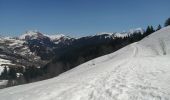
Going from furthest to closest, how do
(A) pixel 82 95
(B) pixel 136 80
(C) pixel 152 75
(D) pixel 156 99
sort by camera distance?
1. (C) pixel 152 75
2. (B) pixel 136 80
3. (A) pixel 82 95
4. (D) pixel 156 99

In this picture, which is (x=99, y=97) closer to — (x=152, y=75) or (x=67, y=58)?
(x=152, y=75)

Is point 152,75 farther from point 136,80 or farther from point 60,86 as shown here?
point 60,86

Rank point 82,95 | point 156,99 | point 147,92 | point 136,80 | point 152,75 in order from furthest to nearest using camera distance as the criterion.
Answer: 1. point 152,75
2. point 136,80
3. point 82,95
4. point 147,92
5. point 156,99

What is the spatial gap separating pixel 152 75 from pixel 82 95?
267 inches

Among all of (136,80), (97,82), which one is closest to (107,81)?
(97,82)

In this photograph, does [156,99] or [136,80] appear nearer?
[156,99]

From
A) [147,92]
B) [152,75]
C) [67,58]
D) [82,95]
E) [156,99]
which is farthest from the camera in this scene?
[67,58]

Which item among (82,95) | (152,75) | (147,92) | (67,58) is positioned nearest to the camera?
(147,92)

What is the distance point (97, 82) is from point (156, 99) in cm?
669

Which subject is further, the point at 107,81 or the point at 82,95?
the point at 107,81

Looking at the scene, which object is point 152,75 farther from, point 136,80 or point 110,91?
point 110,91

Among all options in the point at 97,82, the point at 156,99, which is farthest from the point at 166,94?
the point at 97,82

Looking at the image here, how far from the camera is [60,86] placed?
1962 centimetres

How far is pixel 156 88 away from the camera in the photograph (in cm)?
1564
